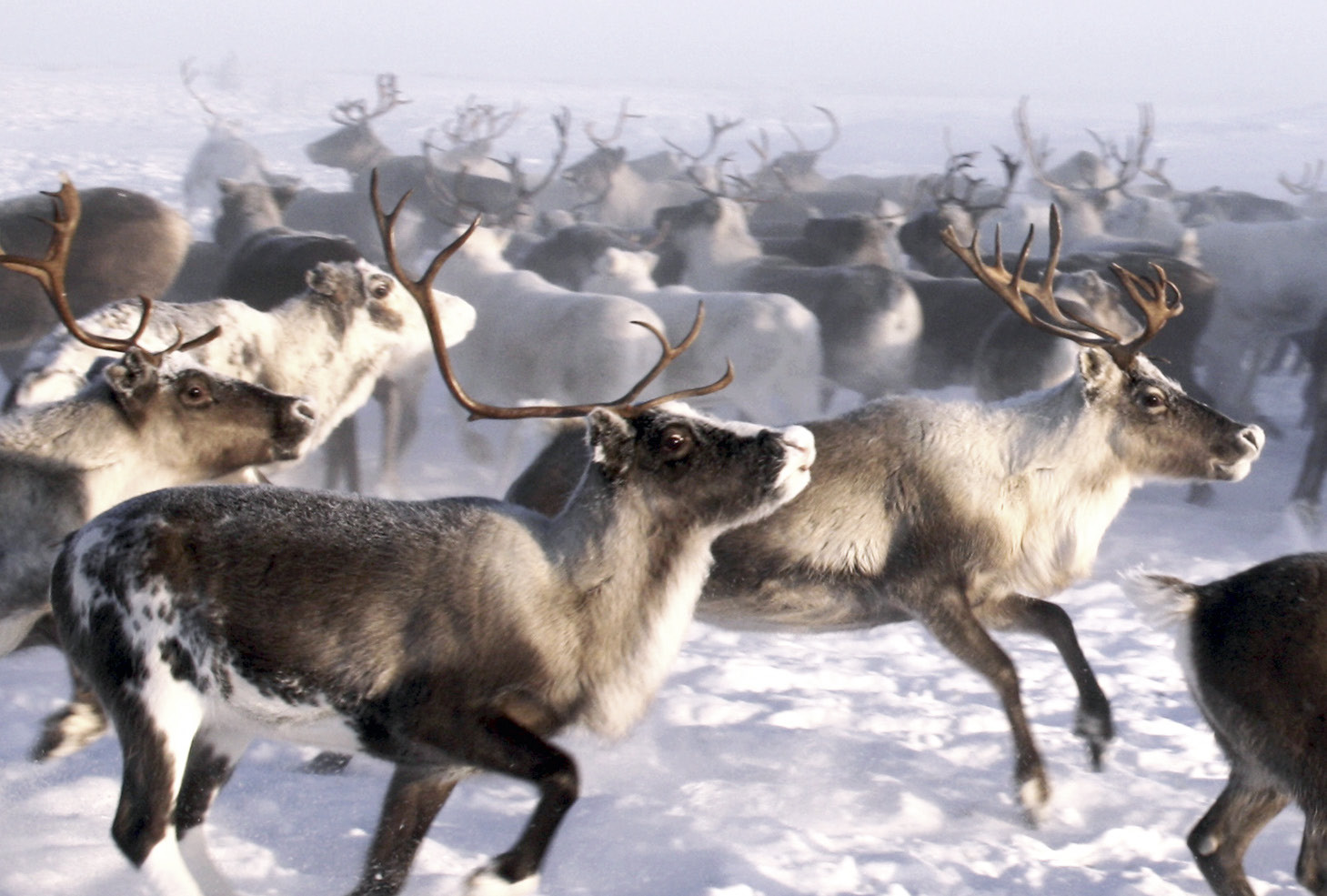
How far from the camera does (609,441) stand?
2834 millimetres

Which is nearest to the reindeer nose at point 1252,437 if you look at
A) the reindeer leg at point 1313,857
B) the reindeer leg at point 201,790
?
the reindeer leg at point 1313,857

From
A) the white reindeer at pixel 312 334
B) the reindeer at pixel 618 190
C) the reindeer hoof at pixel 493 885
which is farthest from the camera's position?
the reindeer at pixel 618 190

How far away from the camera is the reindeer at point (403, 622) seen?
8.58 ft

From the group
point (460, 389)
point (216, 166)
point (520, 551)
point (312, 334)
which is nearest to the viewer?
point (520, 551)

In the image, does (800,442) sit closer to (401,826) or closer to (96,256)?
(401,826)

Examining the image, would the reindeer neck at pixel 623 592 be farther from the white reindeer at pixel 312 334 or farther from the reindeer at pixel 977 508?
the white reindeer at pixel 312 334

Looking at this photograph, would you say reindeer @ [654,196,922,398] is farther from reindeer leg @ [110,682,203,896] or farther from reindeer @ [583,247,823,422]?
reindeer leg @ [110,682,203,896]

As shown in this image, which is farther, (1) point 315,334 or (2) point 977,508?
(1) point 315,334

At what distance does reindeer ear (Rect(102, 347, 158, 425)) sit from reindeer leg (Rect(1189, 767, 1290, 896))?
255 centimetres

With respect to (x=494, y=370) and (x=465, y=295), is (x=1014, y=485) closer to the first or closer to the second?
(x=494, y=370)

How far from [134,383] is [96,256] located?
184 inches

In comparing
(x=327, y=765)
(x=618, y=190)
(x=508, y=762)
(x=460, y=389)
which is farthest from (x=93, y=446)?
(x=618, y=190)

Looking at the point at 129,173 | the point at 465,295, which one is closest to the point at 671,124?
the point at 129,173

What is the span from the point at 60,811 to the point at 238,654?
920 mm
